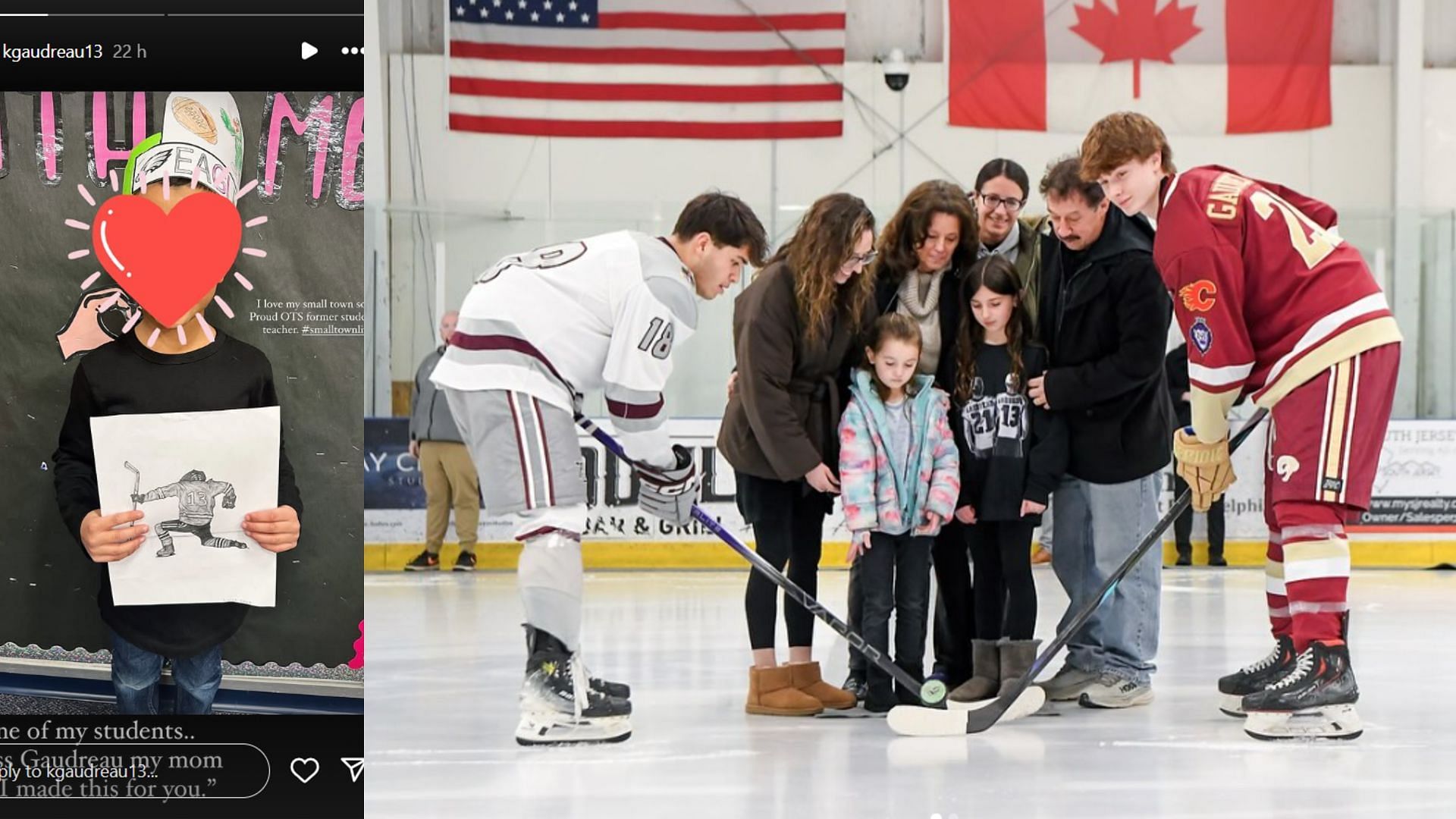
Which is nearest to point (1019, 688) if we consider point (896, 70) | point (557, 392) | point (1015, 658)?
point (1015, 658)

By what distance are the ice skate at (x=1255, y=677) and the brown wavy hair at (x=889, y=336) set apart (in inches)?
38.0

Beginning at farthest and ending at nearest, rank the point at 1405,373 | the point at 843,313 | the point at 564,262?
1. the point at 1405,373
2. the point at 843,313
3. the point at 564,262

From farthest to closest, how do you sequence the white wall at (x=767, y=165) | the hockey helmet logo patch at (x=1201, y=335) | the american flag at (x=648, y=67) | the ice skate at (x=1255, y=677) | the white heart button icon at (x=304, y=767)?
the american flag at (x=648, y=67), the white wall at (x=767, y=165), the ice skate at (x=1255, y=677), the hockey helmet logo patch at (x=1201, y=335), the white heart button icon at (x=304, y=767)

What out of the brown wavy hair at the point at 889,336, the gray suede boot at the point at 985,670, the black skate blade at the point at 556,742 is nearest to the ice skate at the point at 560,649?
the black skate blade at the point at 556,742

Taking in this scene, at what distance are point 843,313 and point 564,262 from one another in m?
0.70

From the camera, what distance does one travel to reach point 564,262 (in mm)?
2982

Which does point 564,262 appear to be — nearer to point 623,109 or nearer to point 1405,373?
point 623,109

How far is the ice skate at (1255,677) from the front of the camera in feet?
10.5

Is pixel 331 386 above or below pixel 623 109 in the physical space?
below

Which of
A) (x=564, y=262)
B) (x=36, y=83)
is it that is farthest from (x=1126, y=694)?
(x=36, y=83)

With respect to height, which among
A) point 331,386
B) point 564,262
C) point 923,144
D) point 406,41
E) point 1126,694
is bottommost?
point 1126,694

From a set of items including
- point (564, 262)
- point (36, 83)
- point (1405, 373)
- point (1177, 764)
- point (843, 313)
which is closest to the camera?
point (36, 83)

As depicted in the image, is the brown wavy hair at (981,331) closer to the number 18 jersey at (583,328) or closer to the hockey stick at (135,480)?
the number 18 jersey at (583,328)

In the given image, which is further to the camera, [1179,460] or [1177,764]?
[1179,460]
